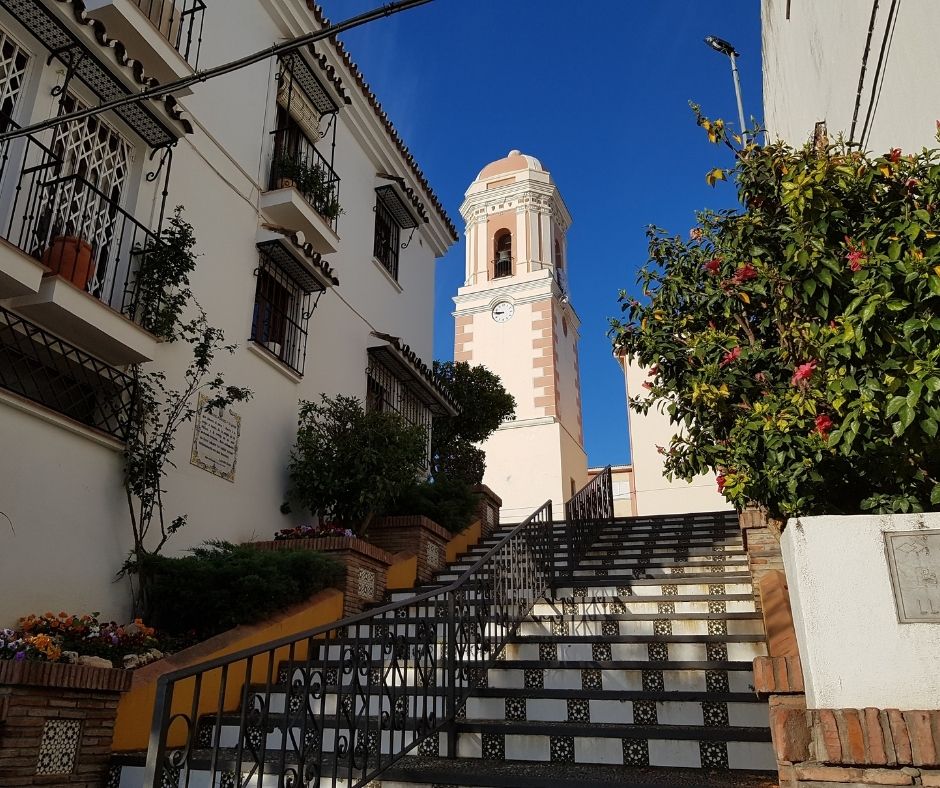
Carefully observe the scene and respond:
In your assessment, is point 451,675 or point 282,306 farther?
point 282,306

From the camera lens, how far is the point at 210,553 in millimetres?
6965

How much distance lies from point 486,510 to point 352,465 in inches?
146

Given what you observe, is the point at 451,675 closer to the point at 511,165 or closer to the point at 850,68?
the point at 850,68

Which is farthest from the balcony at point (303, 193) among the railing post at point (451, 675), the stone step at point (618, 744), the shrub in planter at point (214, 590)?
the stone step at point (618, 744)

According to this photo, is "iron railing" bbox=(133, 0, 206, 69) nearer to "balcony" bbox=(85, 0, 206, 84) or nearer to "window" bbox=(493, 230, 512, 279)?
"balcony" bbox=(85, 0, 206, 84)

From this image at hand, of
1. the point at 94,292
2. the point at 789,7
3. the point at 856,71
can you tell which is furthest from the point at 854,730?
the point at 789,7

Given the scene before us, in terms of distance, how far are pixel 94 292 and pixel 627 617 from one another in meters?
5.32

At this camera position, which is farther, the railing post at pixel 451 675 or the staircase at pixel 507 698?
the railing post at pixel 451 675

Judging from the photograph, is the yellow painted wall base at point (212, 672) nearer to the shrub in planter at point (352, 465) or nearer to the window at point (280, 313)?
the shrub in planter at point (352, 465)

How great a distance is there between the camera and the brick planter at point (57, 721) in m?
4.21

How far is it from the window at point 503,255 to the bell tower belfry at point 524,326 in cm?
3

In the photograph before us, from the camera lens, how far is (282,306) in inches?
393

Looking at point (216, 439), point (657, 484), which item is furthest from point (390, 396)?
point (657, 484)

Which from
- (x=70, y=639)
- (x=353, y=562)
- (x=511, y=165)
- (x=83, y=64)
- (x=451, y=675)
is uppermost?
(x=511, y=165)
